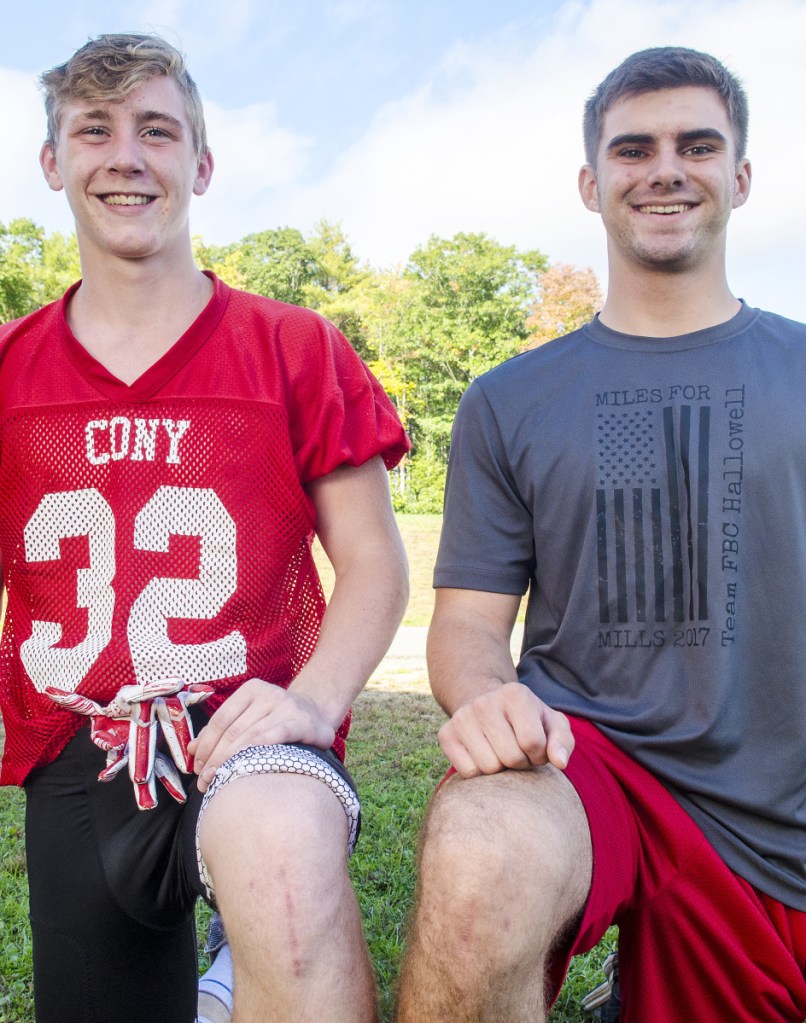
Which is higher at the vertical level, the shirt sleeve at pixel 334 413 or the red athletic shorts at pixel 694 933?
the shirt sleeve at pixel 334 413

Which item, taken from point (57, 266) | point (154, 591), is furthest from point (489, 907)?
point (57, 266)

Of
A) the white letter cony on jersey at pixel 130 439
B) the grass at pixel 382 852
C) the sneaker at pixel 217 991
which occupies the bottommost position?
the grass at pixel 382 852

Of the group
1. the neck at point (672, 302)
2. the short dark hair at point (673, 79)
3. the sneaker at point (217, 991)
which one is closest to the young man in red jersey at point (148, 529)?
the sneaker at point (217, 991)

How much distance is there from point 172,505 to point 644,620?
3.21 feet

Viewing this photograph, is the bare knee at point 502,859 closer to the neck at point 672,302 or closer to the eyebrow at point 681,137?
the neck at point 672,302

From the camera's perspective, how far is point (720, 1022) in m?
1.77

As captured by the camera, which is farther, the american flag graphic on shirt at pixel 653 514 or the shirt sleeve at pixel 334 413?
the shirt sleeve at pixel 334 413

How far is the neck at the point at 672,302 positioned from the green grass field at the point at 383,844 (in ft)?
4.64

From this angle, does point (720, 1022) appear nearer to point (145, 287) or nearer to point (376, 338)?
point (145, 287)

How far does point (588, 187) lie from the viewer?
240 cm

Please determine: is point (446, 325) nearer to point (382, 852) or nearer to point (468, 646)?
point (382, 852)

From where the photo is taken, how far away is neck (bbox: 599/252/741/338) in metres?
2.12

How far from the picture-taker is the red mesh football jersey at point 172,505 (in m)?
1.98

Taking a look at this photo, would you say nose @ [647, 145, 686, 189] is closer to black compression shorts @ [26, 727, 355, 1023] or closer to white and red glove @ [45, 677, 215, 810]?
white and red glove @ [45, 677, 215, 810]
